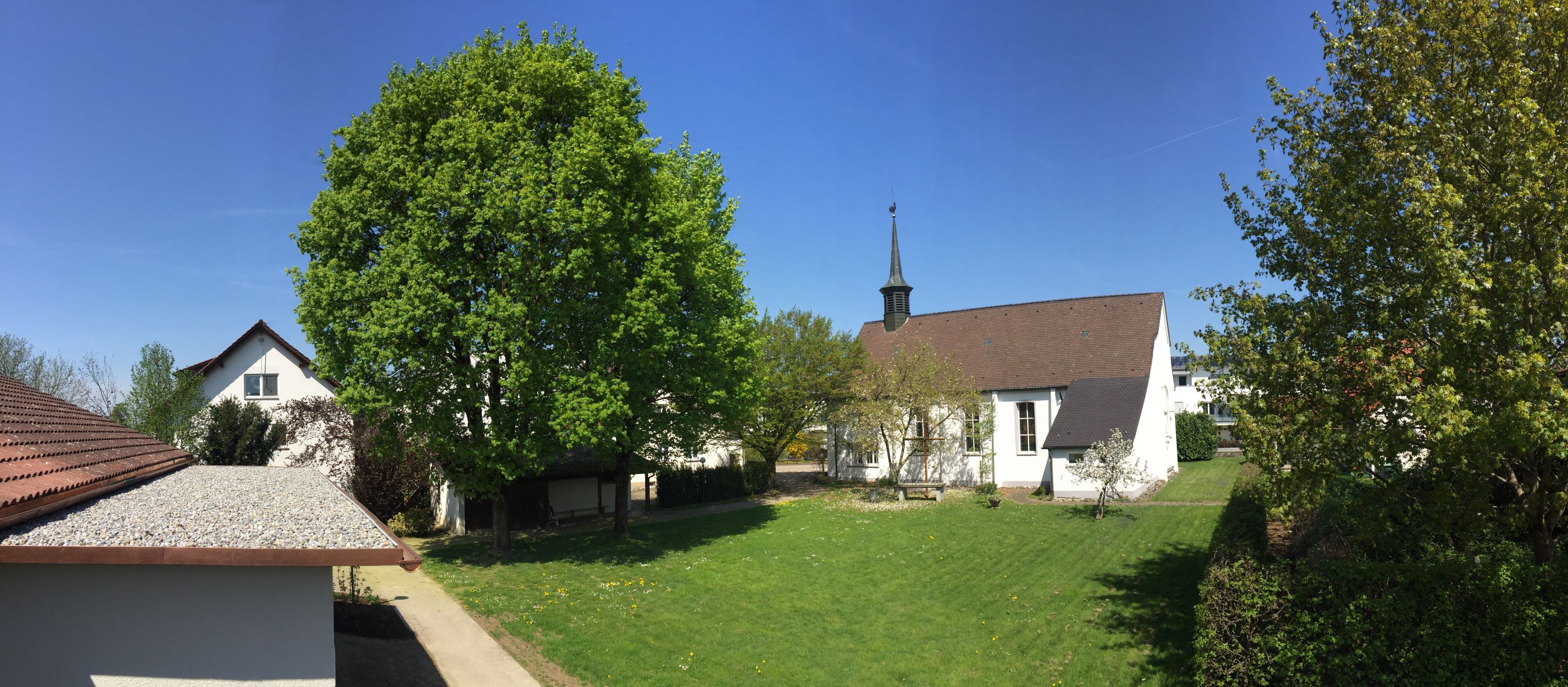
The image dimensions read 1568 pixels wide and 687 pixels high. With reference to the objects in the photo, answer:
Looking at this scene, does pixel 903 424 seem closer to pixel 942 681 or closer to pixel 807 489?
pixel 807 489

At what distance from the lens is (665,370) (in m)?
20.0

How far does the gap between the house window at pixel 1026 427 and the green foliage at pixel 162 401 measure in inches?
1281

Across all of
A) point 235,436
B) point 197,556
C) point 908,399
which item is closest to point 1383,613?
point 197,556

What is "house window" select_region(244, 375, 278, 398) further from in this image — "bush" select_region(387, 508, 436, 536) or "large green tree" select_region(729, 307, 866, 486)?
"large green tree" select_region(729, 307, 866, 486)

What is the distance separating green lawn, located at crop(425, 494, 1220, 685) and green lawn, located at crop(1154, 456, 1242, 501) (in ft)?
11.8

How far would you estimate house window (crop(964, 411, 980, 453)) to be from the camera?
34.2 metres

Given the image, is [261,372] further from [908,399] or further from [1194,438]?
[1194,438]

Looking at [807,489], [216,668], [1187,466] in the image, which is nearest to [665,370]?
[216,668]

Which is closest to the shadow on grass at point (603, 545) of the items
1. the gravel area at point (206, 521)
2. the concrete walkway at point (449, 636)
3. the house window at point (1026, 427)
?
the concrete walkway at point (449, 636)

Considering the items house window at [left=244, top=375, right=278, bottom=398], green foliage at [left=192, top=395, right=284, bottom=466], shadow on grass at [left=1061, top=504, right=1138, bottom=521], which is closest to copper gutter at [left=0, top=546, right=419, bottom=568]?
shadow on grass at [left=1061, top=504, right=1138, bottom=521]

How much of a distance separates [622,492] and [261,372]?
65.9 ft

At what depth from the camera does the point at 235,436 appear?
27.4 m

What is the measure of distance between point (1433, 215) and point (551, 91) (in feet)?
54.6

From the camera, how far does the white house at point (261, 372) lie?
32.2 meters
